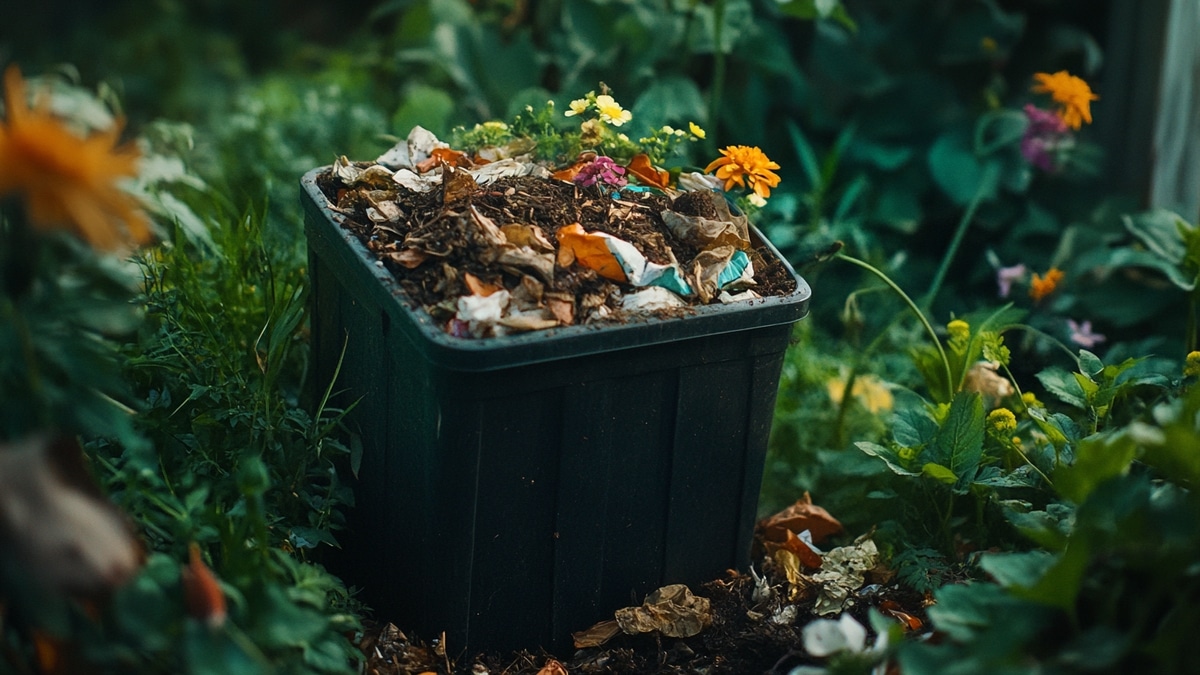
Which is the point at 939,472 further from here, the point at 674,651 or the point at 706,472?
the point at 674,651

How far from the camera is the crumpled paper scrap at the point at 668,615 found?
6.22 ft

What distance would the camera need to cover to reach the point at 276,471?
1.92 metres

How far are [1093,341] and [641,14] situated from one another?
4.91 feet

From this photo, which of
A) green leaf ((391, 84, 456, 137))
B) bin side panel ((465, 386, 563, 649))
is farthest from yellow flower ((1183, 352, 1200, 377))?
green leaf ((391, 84, 456, 137))

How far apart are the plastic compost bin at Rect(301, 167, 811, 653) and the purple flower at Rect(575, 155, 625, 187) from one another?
30 centimetres

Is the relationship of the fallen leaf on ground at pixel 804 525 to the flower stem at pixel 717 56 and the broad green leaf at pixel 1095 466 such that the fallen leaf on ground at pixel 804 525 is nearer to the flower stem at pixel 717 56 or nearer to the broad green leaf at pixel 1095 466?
the broad green leaf at pixel 1095 466

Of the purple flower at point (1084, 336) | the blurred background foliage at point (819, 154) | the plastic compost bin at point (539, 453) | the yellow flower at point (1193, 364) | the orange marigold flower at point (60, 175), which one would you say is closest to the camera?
the orange marigold flower at point (60, 175)

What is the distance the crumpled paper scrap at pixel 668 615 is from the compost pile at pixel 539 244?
0.54 metres

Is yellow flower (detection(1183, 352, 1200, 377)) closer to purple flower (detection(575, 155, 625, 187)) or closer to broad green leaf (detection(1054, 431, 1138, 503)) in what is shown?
broad green leaf (detection(1054, 431, 1138, 503))

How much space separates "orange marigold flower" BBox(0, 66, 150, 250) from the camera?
4.17ft

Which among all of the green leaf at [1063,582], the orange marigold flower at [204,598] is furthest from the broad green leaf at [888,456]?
the orange marigold flower at [204,598]

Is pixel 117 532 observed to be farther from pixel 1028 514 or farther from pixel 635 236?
pixel 1028 514

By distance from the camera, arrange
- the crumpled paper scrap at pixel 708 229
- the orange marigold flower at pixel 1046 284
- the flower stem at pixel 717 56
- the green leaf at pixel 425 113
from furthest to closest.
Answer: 1. the green leaf at pixel 425 113
2. the flower stem at pixel 717 56
3. the orange marigold flower at pixel 1046 284
4. the crumpled paper scrap at pixel 708 229

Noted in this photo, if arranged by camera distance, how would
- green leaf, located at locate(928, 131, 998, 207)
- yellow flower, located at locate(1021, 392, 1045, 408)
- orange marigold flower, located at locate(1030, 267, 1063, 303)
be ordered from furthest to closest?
green leaf, located at locate(928, 131, 998, 207) → orange marigold flower, located at locate(1030, 267, 1063, 303) → yellow flower, located at locate(1021, 392, 1045, 408)
